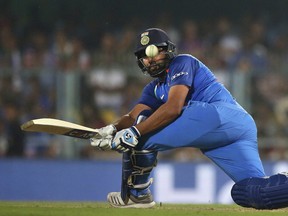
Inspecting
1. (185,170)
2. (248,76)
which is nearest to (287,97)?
(248,76)

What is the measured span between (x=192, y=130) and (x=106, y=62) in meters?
6.02

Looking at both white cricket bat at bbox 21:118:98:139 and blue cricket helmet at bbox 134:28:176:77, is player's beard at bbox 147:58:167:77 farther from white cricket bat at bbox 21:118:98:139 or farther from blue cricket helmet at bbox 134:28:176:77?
white cricket bat at bbox 21:118:98:139

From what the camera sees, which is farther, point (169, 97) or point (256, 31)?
point (256, 31)

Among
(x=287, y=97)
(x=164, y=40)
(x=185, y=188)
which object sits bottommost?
(x=185, y=188)

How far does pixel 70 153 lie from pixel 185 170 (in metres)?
1.60

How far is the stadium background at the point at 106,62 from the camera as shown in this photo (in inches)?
455

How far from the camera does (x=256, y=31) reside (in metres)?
13.5

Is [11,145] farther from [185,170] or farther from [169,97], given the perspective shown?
[169,97]

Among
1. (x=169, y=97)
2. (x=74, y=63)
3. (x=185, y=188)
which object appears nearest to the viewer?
(x=169, y=97)

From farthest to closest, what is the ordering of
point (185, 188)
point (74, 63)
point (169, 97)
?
1. point (74, 63)
2. point (185, 188)
3. point (169, 97)

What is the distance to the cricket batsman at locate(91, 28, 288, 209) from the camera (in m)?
6.50

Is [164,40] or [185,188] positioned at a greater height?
[164,40]

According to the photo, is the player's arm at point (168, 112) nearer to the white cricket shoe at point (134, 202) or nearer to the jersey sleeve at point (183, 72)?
the jersey sleeve at point (183, 72)

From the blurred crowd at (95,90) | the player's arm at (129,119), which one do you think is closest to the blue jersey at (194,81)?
the player's arm at (129,119)
